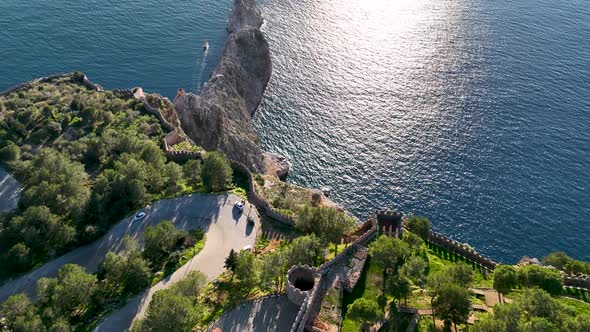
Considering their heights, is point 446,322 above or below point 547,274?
below

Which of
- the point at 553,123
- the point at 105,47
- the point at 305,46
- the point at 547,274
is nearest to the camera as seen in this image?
the point at 547,274

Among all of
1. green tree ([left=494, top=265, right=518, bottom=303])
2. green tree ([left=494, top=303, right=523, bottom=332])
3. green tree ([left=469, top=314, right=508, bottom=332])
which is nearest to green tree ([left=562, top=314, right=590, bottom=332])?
green tree ([left=494, top=303, right=523, bottom=332])

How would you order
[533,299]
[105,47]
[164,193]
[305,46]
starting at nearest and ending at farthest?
1. [533,299]
2. [164,193]
3. [105,47]
4. [305,46]

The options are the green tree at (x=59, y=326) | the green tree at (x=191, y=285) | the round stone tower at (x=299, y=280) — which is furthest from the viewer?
the round stone tower at (x=299, y=280)

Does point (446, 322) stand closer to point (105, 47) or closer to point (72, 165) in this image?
point (72, 165)

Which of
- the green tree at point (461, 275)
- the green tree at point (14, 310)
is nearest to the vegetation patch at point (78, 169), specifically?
the green tree at point (14, 310)

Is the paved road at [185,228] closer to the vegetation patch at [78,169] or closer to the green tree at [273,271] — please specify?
the vegetation patch at [78,169]

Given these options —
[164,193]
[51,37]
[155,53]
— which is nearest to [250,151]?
[164,193]

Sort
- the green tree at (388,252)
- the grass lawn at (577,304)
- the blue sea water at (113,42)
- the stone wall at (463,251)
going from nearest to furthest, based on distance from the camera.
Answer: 1. the grass lawn at (577,304)
2. the green tree at (388,252)
3. the stone wall at (463,251)
4. the blue sea water at (113,42)
